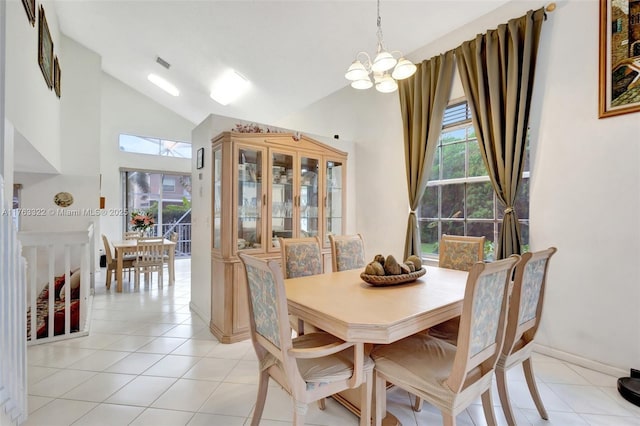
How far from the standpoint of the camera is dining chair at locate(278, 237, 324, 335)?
2.43m

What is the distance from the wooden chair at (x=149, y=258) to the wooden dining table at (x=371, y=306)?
3.64 m

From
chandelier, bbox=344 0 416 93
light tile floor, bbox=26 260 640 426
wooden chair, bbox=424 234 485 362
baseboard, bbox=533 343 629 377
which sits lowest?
light tile floor, bbox=26 260 640 426

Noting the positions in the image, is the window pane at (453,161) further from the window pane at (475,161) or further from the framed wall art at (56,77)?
the framed wall art at (56,77)

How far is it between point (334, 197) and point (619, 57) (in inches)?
110

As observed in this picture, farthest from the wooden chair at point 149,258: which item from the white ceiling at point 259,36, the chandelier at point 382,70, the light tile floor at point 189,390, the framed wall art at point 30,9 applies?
the chandelier at point 382,70

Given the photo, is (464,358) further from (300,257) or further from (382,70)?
(382,70)

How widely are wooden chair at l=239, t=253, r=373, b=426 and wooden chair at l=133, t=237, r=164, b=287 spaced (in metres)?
3.91

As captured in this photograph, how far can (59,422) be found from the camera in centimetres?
175

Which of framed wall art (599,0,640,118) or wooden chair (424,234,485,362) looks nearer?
framed wall art (599,0,640,118)

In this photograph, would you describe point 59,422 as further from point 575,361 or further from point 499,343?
point 575,361

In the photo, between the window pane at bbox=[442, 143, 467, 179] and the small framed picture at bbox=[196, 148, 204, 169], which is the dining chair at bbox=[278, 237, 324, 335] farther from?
the window pane at bbox=[442, 143, 467, 179]

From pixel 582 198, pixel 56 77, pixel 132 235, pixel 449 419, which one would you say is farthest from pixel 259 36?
pixel 132 235

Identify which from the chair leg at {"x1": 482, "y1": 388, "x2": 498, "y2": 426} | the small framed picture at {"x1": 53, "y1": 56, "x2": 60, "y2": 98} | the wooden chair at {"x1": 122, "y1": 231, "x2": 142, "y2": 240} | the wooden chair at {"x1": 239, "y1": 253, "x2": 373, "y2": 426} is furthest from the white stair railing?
the wooden chair at {"x1": 122, "y1": 231, "x2": 142, "y2": 240}

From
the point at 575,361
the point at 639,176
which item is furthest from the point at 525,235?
the point at 575,361
